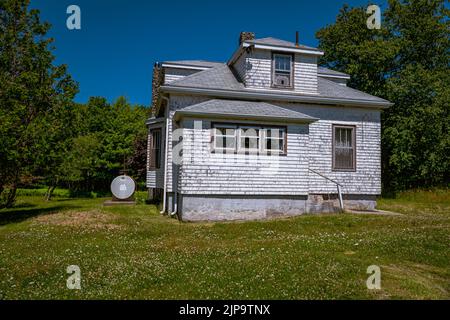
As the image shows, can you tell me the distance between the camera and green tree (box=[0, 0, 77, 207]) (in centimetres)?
1263

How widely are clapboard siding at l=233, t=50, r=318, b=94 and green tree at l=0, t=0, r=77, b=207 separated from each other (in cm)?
760

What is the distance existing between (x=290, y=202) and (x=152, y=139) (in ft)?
29.5

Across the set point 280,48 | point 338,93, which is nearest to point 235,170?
point 280,48

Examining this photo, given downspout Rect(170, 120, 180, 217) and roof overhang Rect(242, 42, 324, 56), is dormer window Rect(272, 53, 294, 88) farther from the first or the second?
downspout Rect(170, 120, 180, 217)

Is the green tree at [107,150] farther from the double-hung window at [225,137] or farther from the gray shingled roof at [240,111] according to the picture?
the double-hung window at [225,137]

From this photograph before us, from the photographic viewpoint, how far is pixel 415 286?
19.2 feet

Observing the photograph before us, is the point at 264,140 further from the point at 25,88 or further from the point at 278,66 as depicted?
the point at 25,88

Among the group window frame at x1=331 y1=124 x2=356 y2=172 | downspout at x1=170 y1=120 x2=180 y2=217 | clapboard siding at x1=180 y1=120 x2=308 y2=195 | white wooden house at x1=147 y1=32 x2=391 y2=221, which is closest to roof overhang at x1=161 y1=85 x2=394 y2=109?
white wooden house at x1=147 y1=32 x2=391 y2=221

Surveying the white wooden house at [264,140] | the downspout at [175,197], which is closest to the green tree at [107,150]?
the white wooden house at [264,140]

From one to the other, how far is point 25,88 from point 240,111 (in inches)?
325

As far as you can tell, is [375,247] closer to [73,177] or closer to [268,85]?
[268,85]

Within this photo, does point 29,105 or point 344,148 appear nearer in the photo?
point 29,105

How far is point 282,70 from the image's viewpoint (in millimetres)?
16109
